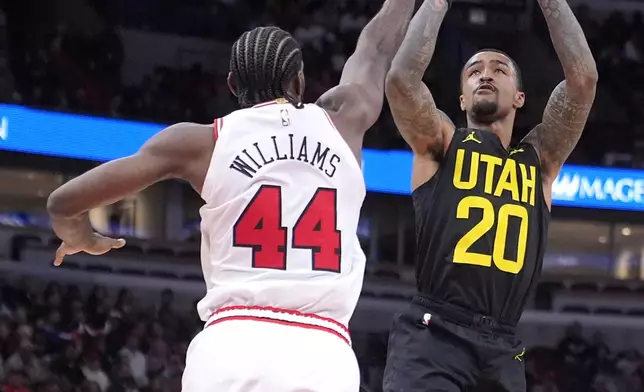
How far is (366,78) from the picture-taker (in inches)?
127

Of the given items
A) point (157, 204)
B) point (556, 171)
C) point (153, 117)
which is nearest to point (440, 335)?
point (556, 171)

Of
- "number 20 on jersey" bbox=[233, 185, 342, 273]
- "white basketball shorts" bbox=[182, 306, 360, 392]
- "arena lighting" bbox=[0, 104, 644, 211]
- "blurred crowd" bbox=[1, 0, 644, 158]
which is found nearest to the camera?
"white basketball shorts" bbox=[182, 306, 360, 392]

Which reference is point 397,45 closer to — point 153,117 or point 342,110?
point 342,110

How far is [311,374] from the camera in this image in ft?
8.77

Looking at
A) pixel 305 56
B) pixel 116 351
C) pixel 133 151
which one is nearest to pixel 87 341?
pixel 116 351

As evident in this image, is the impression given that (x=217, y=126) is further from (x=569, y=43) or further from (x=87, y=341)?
(x=87, y=341)

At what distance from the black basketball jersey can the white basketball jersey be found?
114cm

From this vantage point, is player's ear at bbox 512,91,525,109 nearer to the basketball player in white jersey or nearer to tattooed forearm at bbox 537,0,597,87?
tattooed forearm at bbox 537,0,597,87

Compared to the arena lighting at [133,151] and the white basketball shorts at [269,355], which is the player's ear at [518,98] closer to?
the white basketball shorts at [269,355]

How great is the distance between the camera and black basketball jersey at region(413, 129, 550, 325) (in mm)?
3932

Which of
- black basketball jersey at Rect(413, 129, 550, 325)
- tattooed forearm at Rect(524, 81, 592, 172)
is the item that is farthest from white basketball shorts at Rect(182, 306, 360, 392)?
tattooed forearm at Rect(524, 81, 592, 172)

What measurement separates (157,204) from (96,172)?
1285 cm

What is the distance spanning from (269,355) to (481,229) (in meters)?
1.53

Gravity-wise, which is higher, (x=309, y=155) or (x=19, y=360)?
(x=309, y=155)
